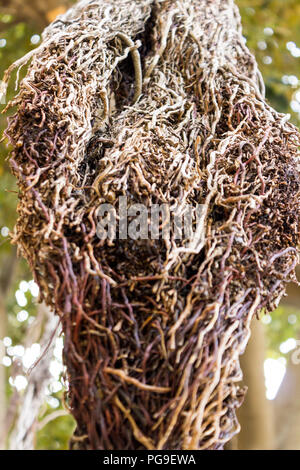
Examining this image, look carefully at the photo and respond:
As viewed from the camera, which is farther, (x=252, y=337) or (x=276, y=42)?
(x=276, y=42)

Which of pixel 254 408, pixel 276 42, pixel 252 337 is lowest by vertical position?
pixel 254 408

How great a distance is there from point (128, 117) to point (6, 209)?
1.59m

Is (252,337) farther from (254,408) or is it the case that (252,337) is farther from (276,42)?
(276,42)

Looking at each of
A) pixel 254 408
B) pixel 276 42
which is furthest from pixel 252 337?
pixel 276 42

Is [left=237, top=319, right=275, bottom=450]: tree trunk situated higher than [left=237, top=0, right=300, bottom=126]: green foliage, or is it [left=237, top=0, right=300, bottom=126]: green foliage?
[left=237, top=0, right=300, bottom=126]: green foliage


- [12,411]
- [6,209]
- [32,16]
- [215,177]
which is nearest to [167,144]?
[215,177]

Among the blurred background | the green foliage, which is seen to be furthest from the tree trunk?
the green foliage

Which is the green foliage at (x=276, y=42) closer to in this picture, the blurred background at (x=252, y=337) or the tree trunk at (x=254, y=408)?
the blurred background at (x=252, y=337)

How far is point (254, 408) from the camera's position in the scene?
4.80ft

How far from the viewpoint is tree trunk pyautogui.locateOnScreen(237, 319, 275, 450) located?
144 centimetres

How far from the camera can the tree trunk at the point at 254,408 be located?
1.44 meters

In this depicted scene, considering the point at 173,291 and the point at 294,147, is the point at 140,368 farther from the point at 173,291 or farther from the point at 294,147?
the point at 294,147

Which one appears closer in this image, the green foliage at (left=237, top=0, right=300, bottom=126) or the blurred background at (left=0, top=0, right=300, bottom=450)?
the blurred background at (left=0, top=0, right=300, bottom=450)

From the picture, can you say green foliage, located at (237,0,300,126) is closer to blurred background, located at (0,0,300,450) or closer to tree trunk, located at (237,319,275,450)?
blurred background, located at (0,0,300,450)
